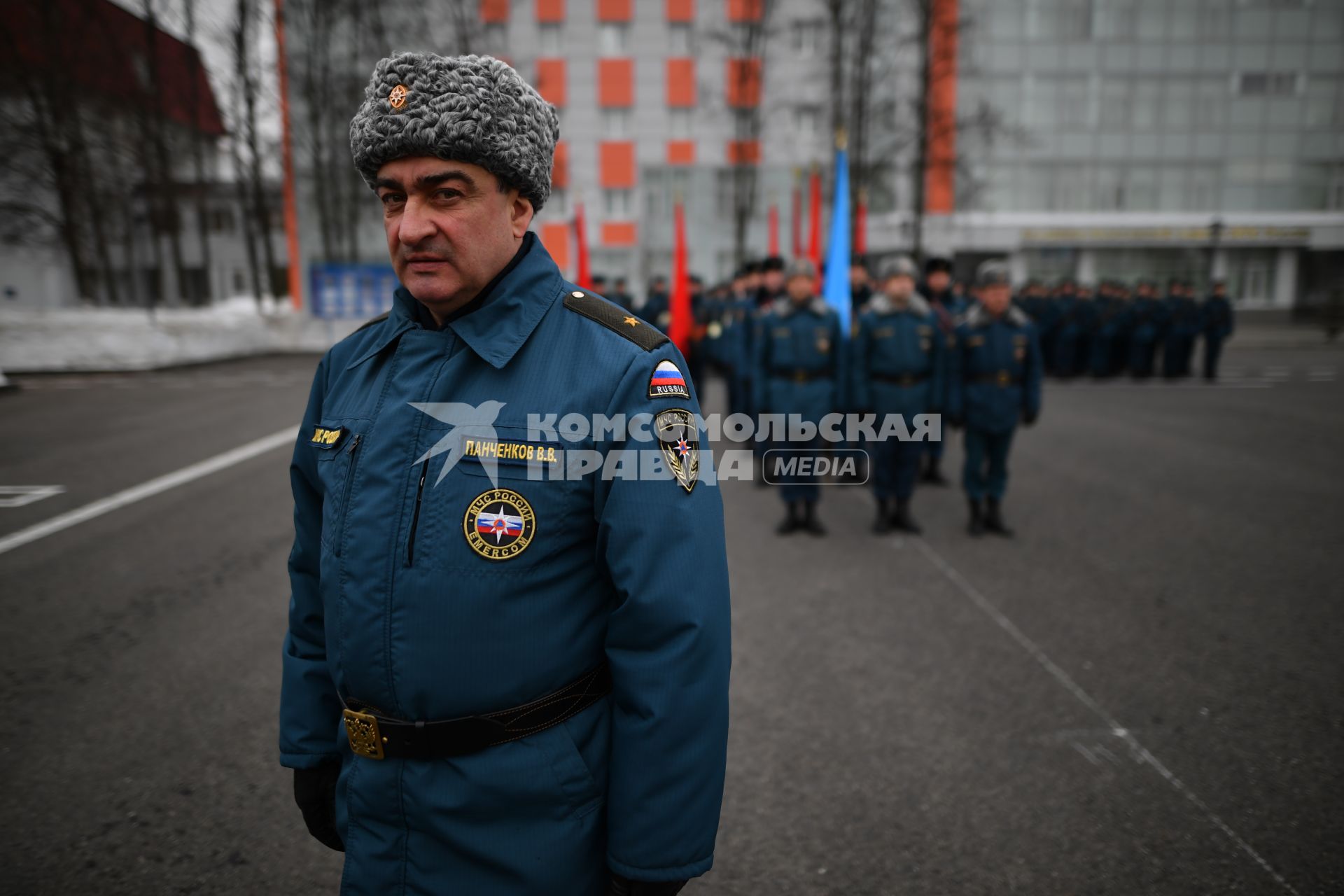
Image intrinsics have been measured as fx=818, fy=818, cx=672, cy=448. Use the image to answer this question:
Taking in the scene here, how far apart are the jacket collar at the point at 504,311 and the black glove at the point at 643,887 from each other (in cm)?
94

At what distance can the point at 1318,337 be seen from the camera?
28641mm

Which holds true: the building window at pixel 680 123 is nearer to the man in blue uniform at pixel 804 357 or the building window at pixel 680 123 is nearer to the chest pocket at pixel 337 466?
the man in blue uniform at pixel 804 357

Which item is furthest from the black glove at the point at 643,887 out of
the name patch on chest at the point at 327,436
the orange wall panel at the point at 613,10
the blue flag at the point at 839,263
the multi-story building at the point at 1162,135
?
the multi-story building at the point at 1162,135

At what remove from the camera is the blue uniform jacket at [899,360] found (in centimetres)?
670

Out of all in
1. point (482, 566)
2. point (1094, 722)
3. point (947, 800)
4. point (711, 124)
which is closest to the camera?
point (482, 566)

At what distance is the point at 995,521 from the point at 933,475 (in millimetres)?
2141

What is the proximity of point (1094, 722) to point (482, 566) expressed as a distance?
10.6 feet

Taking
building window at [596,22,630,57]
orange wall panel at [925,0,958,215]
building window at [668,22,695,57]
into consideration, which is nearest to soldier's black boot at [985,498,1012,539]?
orange wall panel at [925,0,958,215]

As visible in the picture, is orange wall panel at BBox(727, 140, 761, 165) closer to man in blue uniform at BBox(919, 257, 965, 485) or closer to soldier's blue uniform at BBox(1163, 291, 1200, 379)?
soldier's blue uniform at BBox(1163, 291, 1200, 379)

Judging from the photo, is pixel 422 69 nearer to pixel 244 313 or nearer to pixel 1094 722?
pixel 1094 722

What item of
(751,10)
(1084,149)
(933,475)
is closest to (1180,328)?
(933,475)

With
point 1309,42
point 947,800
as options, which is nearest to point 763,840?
point 947,800

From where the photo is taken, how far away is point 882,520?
6777mm

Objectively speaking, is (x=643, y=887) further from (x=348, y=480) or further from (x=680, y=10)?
(x=680, y=10)
